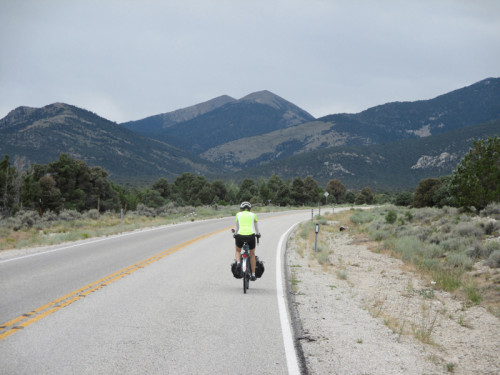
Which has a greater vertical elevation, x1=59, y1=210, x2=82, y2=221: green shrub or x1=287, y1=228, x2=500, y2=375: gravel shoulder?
x1=59, y1=210, x2=82, y2=221: green shrub

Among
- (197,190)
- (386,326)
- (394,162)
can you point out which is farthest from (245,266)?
(394,162)

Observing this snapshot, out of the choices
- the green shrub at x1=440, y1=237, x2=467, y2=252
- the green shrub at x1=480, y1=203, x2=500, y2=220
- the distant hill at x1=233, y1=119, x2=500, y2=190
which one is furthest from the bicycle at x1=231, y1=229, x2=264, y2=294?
the distant hill at x1=233, y1=119, x2=500, y2=190

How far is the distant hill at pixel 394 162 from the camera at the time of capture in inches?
6437

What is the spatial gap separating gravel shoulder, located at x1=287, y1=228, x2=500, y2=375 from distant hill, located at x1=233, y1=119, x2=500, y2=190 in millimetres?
154900

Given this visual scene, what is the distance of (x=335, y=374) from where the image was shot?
4.73m

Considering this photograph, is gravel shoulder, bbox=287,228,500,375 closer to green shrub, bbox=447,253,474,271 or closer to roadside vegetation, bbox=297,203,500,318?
roadside vegetation, bbox=297,203,500,318

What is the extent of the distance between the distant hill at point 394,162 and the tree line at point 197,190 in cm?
4981

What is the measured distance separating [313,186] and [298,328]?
98.2 meters

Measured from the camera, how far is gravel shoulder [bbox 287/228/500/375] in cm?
530

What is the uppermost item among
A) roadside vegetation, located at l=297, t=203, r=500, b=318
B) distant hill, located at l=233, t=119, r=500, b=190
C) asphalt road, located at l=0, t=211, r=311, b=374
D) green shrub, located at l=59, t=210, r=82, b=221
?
distant hill, located at l=233, t=119, r=500, b=190

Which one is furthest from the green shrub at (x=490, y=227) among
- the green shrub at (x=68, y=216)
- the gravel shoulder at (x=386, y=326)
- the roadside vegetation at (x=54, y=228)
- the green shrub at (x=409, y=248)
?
the green shrub at (x=68, y=216)

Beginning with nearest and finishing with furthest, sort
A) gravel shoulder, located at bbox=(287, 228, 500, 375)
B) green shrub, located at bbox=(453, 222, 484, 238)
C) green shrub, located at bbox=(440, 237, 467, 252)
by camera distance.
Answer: gravel shoulder, located at bbox=(287, 228, 500, 375), green shrub, located at bbox=(440, 237, 467, 252), green shrub, located at bbox=(453, 222, 484, 238)

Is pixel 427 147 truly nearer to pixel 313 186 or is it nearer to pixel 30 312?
pixel 313 186

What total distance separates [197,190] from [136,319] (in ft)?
325
